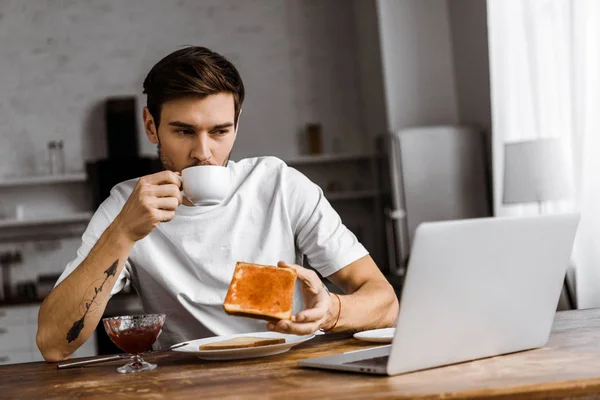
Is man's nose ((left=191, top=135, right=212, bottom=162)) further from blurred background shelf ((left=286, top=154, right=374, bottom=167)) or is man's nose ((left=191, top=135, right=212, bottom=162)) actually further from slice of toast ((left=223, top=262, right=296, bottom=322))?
blurred background shelf ((left=286, top=154, right=374, bottom=167))

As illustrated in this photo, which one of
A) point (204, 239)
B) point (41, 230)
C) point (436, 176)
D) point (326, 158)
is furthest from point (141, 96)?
point (204, 239)

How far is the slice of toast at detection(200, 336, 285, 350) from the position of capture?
5.07ft

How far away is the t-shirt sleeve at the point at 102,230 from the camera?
1.98 metres

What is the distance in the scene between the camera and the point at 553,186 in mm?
3646

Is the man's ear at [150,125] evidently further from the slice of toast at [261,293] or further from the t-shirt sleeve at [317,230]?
the slice of toast at [261,293]

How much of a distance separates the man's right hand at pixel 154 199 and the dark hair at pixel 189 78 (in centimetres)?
38

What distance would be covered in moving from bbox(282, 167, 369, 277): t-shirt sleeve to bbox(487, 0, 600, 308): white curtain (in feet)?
5.61

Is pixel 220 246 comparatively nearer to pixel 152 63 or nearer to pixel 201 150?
pixel 201 150

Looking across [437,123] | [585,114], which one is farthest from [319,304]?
[437,123]

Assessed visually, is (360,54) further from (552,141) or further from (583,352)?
(583,352)

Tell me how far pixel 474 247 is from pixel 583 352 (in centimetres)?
28

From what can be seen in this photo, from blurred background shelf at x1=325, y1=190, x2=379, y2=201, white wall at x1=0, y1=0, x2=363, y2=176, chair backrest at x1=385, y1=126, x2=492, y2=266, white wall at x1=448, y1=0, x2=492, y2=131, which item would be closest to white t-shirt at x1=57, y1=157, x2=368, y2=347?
chair backrest at x1=385, y1=126, x2=492, y2=266

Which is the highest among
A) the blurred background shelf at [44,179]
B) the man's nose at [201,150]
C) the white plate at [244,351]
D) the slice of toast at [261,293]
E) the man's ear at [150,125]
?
the man's ear at [150,125]

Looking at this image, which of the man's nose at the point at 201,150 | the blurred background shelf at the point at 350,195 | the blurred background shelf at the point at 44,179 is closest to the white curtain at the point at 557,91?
the blurred background shelf at the point at 350,195
